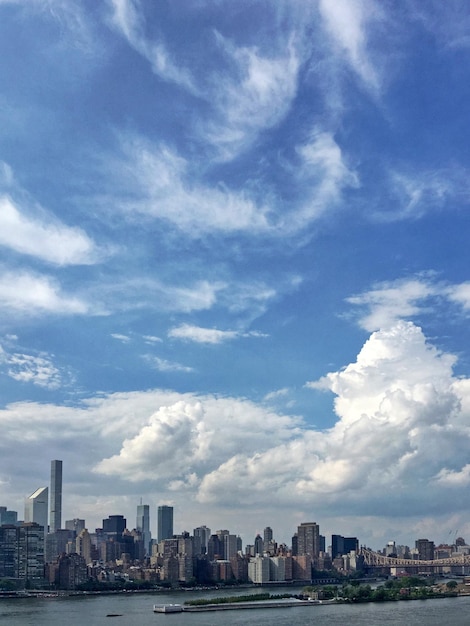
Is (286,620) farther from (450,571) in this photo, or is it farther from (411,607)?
(450,571)

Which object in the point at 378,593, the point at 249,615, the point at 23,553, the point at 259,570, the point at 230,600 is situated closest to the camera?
the point at 249,615

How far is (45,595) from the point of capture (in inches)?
3797

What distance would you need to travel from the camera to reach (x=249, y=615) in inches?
2608

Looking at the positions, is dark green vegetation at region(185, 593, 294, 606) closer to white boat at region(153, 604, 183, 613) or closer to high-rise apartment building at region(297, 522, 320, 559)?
white boat at region(153, 604, 183, 613)

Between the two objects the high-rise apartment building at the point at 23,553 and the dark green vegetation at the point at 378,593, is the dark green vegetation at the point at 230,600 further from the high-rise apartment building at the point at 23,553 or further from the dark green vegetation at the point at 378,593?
the high-rise apartment building at the point at 23,553

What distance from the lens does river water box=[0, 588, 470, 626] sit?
59531 millimetres

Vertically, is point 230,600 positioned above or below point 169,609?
below

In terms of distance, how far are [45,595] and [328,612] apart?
134ft

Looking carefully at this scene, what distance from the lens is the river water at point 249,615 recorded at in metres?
59.5

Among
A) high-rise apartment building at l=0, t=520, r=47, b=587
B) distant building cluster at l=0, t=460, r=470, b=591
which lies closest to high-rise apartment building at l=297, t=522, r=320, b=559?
distant building cluster at l=0, t=460, r=470, b=591

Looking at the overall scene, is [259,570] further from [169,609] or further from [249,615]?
[249,615]

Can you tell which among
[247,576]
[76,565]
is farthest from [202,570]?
[76,565]

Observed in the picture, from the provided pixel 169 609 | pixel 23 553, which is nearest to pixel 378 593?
pixel 169 609

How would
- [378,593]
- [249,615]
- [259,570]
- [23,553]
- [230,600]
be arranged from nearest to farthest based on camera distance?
[249,615]
[230,600]
[378,593]
[23,553]
[259,570]
